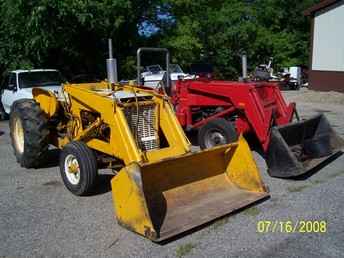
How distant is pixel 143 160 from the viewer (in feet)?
19.2

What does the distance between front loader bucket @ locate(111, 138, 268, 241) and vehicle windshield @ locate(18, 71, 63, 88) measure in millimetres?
7751

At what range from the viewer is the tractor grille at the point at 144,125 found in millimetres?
6344

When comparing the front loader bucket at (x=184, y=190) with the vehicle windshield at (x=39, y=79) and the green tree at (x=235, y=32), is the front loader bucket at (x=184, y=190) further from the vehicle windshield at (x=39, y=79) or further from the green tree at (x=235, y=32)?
the green tree at (x=235, y=32)

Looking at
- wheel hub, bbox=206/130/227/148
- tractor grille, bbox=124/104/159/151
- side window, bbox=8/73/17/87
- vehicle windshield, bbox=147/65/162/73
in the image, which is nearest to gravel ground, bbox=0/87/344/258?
tractor grille, bbox=124/104/159/151

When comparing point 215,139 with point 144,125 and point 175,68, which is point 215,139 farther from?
point 175,68

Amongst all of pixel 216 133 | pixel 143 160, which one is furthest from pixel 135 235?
pixel 216 133

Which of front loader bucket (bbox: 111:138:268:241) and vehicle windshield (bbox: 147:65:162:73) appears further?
vehicle windshield (bbox: 147:65:162:73)

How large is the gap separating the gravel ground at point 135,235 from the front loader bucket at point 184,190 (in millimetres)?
145

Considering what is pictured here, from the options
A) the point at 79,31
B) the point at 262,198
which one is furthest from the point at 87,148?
the point at 79,31

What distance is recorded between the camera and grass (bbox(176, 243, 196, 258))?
4.66 meters

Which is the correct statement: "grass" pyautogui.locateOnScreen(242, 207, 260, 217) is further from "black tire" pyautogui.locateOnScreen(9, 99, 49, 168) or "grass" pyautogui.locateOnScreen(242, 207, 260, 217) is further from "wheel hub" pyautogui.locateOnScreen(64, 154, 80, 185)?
"black tire" pyautogui.locateOnScreen(9, 99, 49, 168)

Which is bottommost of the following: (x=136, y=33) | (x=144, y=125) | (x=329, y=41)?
(x=144, y=125)

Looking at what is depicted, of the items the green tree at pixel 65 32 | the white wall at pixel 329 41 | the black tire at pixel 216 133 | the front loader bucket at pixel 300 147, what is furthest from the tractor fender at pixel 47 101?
the white wall at pixel 329 41

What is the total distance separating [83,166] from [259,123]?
3173 mm
